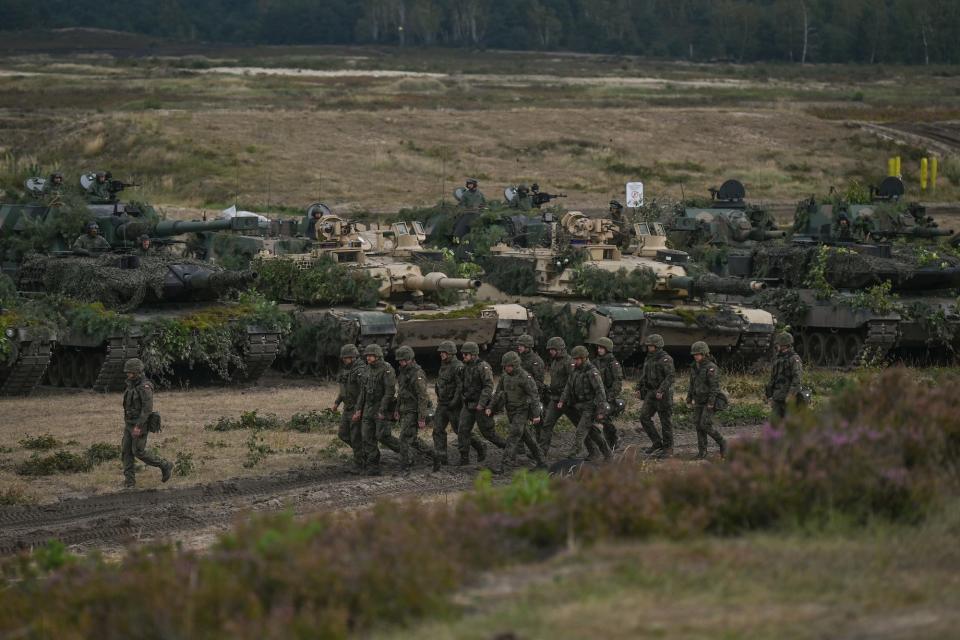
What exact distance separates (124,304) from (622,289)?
7026 millimetres

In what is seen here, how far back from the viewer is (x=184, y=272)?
77.7 ft

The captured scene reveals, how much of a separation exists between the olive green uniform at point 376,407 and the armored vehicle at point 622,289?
655 cm

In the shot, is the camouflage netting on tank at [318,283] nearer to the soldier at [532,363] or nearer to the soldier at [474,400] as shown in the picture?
the soldier at [532,363]

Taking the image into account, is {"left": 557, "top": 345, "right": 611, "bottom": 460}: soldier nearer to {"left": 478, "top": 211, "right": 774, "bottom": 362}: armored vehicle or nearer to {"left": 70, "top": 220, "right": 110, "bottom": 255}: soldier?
{"left": 478, "top": 211, "right": 774, "bottom": 362}: armored vehicle

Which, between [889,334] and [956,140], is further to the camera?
[956,140]

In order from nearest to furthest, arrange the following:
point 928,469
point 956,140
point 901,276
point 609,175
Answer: point 928,469, point 901,276, point 609,175, point 956,140

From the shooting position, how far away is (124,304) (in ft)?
76.2

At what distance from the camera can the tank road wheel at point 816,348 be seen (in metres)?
26.0

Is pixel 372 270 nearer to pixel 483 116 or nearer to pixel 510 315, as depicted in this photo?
pixel 510 315

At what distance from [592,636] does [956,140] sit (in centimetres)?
5308

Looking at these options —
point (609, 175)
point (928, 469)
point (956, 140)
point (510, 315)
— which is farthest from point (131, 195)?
point (928, 469)

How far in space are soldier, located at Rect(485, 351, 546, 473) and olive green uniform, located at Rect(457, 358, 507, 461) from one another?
0.43ft

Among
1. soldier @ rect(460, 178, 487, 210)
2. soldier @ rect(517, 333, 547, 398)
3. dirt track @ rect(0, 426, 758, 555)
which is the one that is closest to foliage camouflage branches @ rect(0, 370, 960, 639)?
dirt track @ rect(0, 426, 758, 555)

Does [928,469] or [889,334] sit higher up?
[928,469]
